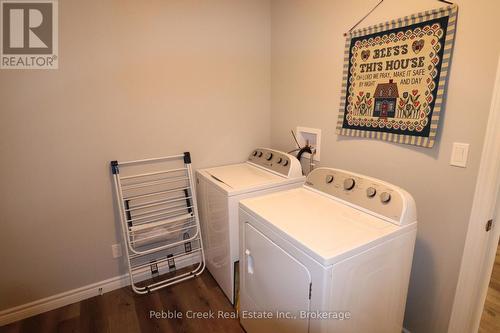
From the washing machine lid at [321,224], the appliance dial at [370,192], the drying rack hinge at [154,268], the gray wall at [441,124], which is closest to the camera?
the washing machine lid at [321,224]

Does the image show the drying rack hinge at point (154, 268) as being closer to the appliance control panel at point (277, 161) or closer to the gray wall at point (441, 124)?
the appliance control panel at point (277, 161)

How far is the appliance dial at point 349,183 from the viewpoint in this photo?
146cm

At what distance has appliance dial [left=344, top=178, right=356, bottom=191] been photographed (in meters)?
1.46

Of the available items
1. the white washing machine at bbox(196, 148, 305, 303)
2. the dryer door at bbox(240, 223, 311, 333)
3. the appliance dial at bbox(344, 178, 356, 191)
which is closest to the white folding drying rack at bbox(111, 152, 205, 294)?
the white washing machine at bbox(196, 148, 305, 303)

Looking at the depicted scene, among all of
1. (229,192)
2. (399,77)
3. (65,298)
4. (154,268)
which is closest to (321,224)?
(229,192)

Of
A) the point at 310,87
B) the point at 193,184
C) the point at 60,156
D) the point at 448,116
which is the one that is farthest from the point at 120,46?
the point at 448,116

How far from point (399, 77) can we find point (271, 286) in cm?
127

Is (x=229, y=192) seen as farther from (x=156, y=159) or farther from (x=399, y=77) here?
(x=399, y=77)

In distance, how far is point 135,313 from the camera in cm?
187

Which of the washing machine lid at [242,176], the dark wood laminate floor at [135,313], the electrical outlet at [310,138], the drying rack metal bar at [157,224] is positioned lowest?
the dark wood laminate floor at [135,313]

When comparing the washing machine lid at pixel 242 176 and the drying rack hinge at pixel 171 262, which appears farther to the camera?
the drying rack hinge at pixel 171 262
